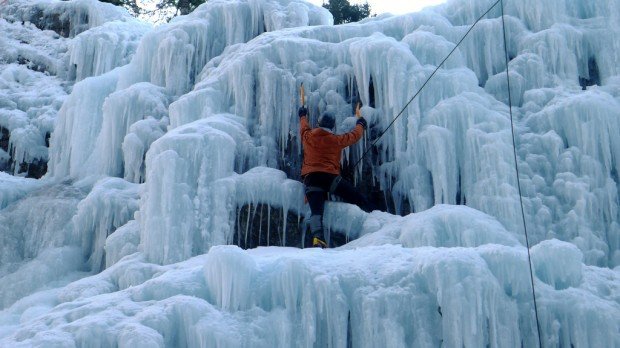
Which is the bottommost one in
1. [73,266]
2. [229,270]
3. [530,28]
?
[73,266]

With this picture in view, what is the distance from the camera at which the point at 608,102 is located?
8016 millimetres

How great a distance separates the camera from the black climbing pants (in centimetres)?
755

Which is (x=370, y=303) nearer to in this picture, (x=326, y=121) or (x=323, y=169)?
(x=323, y=169)

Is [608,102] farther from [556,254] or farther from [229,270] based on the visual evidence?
[229,270]

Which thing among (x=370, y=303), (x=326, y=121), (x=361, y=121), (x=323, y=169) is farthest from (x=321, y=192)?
(x=370, y=303)

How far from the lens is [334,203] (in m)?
7.94

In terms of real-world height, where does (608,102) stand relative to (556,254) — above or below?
above

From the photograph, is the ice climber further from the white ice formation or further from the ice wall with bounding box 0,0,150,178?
the ice wall with bounding box 0,0,150,178

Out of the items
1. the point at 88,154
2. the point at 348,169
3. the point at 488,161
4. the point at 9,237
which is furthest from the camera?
the point at 88,154

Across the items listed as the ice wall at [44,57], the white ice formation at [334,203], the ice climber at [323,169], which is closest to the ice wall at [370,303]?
the white ice formation at [334,203]

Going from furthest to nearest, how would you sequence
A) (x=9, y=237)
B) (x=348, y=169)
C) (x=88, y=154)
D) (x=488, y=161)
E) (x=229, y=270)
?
(x=88, y=154)
(x=9, y=237)
(x=348, y=169)
(x=488, y=161)
(x=229, y=270)

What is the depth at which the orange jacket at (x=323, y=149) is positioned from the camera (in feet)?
25.5

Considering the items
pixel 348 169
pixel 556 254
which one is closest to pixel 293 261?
pixel 556 254

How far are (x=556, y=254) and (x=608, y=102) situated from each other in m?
3.36
